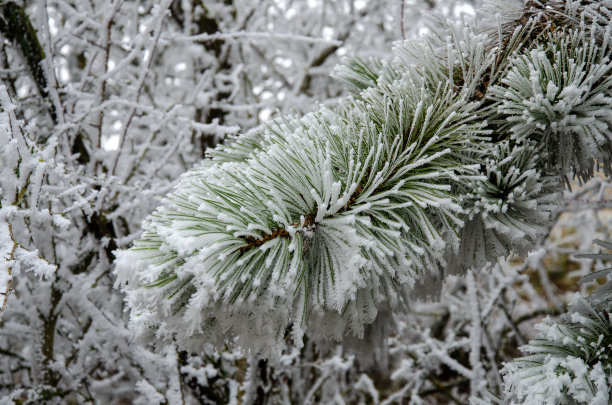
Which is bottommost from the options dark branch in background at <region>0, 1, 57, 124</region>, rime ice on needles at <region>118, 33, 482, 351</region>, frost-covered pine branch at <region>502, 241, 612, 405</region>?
frost-covered pine branch at <region>502, 241, 612, 405</region>

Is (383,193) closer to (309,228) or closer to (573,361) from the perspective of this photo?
(309,228)

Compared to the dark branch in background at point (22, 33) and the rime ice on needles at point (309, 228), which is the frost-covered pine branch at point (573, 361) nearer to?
the rime ice on needles at point (309, 228)

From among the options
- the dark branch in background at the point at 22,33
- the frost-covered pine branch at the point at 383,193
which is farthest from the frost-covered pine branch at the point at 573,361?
the dark branch in background at the point at 22,33

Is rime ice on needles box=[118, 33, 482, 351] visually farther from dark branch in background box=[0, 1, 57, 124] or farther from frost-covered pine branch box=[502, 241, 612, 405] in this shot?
dark branch in background box=[0, 1, 57, 124]

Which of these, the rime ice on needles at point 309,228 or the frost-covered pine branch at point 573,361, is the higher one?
the rime ice on needles at point 309,228

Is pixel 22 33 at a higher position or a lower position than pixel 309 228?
higher

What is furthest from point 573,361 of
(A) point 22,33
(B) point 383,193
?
(A) point 22,33

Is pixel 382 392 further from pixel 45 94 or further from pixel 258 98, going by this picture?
pixel 45 94

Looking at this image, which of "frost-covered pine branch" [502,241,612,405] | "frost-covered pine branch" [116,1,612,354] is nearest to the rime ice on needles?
"frost-covered pine branch" [116,1,612,354]

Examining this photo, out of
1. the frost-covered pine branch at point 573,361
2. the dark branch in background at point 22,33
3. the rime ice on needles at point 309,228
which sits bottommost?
the frost-covered pine branch at point 573,361
